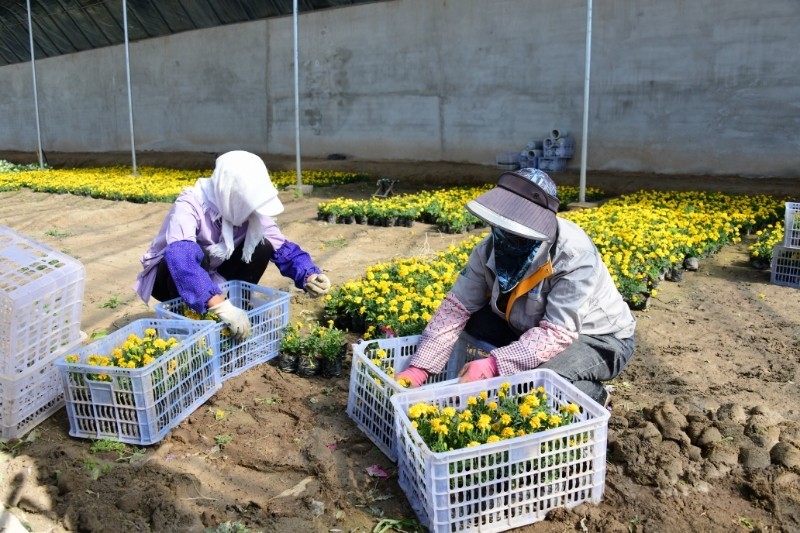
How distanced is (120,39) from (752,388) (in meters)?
22.7

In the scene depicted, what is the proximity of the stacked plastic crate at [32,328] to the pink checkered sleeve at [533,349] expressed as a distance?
2091 millimetres

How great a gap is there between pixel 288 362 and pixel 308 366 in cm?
14

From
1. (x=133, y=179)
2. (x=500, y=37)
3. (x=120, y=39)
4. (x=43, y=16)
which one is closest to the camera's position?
(x=500, y=37)

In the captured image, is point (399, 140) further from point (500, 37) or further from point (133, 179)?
point (133, 179)

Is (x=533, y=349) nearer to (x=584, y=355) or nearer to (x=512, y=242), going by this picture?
(x=584, y=355)

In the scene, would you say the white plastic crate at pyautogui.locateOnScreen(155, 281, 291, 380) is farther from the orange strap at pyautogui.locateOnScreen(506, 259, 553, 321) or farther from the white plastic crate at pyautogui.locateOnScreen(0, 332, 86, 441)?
the orange strap at pyautogui.locateOnScreen(506, 259, 553, 321)

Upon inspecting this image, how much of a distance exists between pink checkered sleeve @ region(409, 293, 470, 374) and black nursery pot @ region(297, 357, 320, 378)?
83 cm

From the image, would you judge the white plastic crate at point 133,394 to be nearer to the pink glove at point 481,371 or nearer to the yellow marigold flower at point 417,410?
the yellow marigold flower at point 417,410

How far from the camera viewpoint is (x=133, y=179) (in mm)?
14664

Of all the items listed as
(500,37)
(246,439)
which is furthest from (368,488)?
(500,37)

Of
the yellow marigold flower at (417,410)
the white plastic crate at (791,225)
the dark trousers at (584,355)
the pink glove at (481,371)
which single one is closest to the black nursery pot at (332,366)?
the dark trousers at (584,355)

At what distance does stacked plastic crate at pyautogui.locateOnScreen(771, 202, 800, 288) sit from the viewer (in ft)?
18.7

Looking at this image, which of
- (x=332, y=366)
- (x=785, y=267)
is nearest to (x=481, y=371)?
(x=332, y=366)

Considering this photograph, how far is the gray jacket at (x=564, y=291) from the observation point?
2945 millimetres
